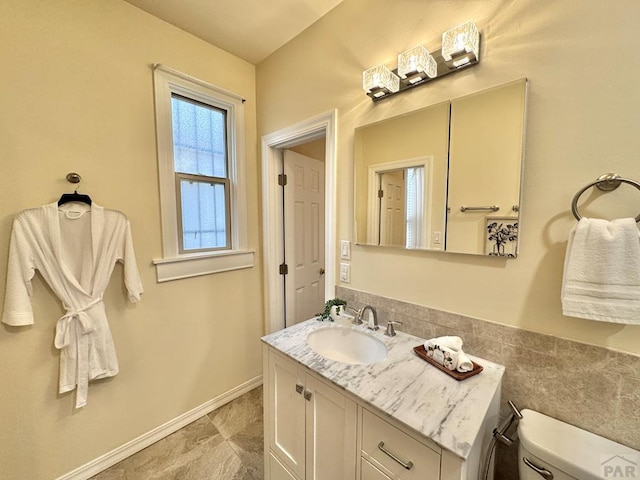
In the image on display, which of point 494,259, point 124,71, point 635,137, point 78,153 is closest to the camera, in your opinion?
point 635,137

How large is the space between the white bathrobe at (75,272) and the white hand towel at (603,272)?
6.63ft

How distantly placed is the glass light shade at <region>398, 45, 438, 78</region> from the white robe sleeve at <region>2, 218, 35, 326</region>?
76.1 inches

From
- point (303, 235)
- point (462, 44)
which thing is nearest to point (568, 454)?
point (462, 44)

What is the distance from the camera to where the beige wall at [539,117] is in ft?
2.65

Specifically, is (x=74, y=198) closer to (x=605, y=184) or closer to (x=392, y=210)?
(x=392, y=210)

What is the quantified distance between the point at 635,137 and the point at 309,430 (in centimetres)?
154

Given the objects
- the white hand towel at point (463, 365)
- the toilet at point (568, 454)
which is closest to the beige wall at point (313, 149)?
the white hand towel at point (463, 365)

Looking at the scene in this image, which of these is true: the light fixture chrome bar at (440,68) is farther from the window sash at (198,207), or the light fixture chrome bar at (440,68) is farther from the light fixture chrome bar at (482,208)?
the window sash at (198,207)

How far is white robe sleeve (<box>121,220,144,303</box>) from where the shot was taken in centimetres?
148

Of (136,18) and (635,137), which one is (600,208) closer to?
(635,137)

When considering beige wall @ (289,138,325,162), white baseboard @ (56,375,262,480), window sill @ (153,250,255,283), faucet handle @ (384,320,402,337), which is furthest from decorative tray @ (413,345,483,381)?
beige wall @ (289,138,325,162)

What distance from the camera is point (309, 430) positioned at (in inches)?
42.7

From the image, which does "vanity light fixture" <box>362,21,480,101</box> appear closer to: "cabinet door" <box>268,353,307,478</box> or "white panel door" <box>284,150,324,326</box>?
"white panel door" <box>284,150,324,326</box>

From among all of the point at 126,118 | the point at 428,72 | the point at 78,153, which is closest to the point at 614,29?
the point at 428,72
